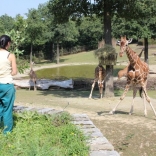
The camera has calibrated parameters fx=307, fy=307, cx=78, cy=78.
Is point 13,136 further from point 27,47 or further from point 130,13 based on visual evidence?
point 27,47

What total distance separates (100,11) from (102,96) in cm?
434

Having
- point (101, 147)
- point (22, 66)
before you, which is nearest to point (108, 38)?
point (22, 66)

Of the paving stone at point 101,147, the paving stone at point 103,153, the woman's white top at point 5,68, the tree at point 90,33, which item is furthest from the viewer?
the tree at point 90,33

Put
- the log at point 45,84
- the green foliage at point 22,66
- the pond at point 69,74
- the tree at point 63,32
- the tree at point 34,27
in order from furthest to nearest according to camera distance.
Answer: the tree at point 63,32
the tree at point 34,27
the pond at point 69,74
the log at point 45,84
the green foliage at point 22,66

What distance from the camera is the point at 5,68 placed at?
16.6ft

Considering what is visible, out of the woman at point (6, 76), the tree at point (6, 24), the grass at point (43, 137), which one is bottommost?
the grass at point (43, 137)

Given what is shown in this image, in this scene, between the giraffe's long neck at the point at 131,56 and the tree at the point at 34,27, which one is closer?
the giraffe's long neck at the point at 131,56

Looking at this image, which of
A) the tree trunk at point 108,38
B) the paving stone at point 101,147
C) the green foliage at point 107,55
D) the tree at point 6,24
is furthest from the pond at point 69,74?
the paving stone at point 101,147

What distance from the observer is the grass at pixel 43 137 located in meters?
4.27

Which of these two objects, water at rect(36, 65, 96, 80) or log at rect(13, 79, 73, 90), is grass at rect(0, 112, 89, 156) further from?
water at rect(36, 65, 96, 80)

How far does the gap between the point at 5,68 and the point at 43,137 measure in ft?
4.25

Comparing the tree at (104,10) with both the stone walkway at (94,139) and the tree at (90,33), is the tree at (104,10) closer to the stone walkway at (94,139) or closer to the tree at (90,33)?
the stone walkway at (94,139)

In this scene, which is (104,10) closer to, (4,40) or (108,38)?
(108,38)

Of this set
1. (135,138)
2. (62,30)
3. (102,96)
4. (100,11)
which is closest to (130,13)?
(100,11)
